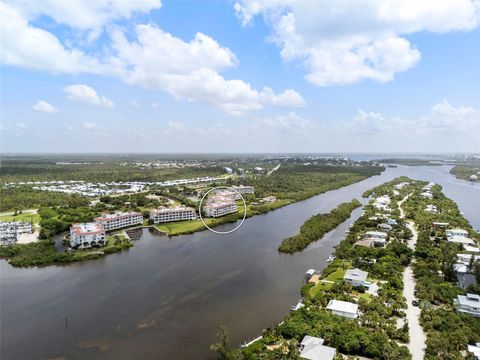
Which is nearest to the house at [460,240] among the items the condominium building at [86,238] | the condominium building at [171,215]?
the condominium building at [171,215]

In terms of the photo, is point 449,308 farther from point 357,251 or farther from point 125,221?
point 125,221

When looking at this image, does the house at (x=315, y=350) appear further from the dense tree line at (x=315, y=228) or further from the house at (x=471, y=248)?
the house at (x=471, y=248)

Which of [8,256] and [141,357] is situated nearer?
[141,357]

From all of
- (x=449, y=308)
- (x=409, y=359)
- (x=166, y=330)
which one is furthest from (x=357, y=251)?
(x=166, y=330)

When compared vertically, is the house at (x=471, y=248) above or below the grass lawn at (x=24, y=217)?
below

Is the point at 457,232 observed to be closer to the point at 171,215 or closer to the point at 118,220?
the point at 171,215
